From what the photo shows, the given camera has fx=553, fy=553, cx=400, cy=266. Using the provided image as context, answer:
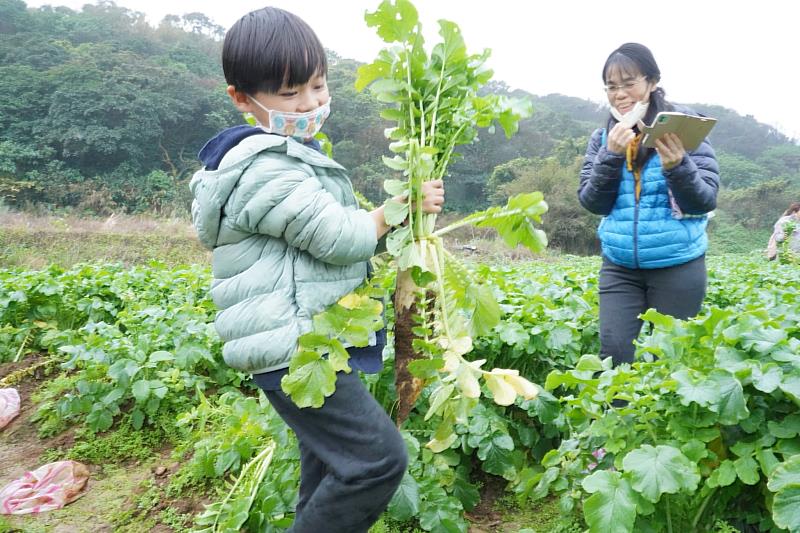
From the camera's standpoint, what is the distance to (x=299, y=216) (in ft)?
4.53

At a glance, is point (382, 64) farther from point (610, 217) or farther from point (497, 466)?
point (497, 466)

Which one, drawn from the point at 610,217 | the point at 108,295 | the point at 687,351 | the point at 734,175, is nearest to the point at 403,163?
the point at 687,351

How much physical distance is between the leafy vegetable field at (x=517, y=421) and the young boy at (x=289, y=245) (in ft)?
1.35

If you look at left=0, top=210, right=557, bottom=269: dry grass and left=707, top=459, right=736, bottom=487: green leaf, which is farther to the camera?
left=0, top=210, right=557, bottom=269: dry grass

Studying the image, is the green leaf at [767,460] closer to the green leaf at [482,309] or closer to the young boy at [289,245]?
the green leaf at [482,309]

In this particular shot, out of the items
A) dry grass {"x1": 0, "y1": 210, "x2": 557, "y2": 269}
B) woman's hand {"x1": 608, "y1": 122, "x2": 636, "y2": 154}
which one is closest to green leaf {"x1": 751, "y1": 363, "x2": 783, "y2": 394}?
woman's hand {"x1": 608, "y1": 122, "x2": 636, "y2": 154}

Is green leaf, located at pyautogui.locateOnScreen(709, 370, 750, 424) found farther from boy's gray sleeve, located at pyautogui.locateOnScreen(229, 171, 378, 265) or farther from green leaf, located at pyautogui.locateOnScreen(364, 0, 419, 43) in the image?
green leaf, located at pyautogui.locateOnScreen(364, 0, 419, 43)

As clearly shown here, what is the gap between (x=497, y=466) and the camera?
220 centimetres

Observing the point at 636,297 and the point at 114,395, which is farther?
the point at 114,395

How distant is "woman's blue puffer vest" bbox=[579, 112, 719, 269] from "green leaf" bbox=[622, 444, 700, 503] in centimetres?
118

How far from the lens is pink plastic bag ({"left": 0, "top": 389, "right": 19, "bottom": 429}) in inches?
126

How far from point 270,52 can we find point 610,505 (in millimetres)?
1472

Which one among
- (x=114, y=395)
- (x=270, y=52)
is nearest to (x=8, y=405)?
(x=114, y=395)

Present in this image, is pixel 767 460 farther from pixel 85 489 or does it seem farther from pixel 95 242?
pixel 95 242
